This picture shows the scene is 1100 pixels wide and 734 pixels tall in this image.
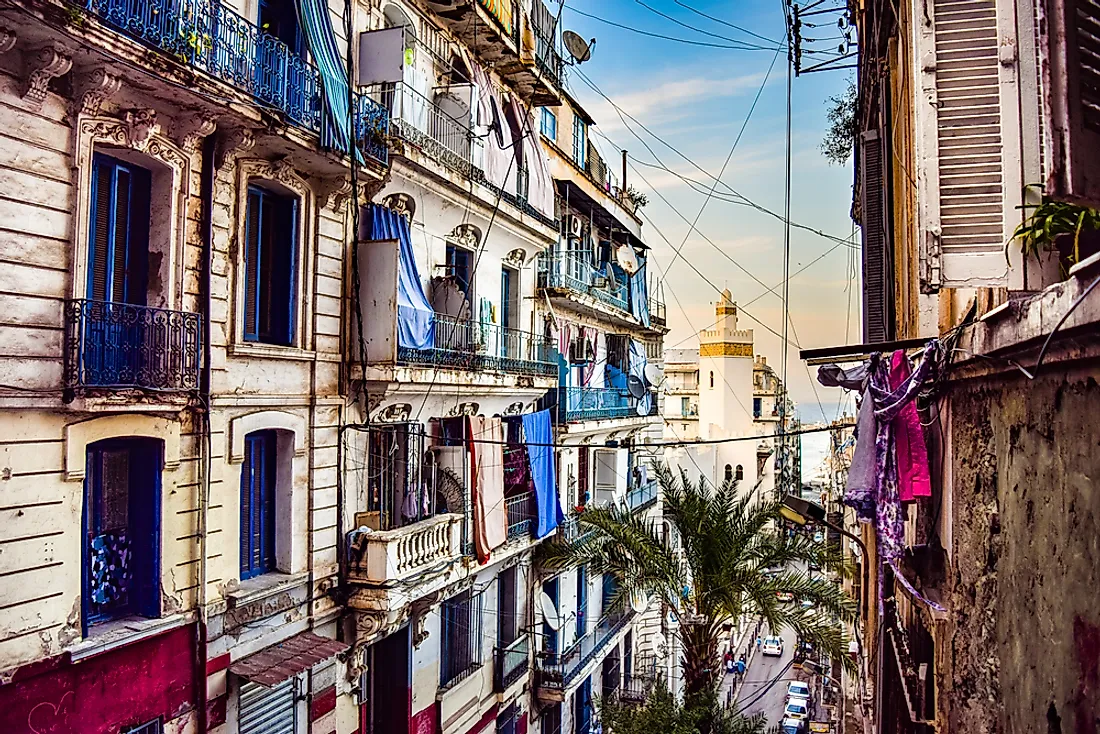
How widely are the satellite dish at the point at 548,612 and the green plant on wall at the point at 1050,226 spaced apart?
17.4 m

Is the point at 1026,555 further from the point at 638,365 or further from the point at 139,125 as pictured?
the point at 638,365

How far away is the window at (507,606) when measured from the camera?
18.4 metres

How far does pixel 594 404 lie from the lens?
76.1 ft

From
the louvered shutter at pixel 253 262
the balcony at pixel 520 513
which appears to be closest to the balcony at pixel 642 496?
the balcony at pixel 520 513

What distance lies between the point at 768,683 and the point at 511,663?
21.5m

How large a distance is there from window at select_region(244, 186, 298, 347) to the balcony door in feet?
5.94

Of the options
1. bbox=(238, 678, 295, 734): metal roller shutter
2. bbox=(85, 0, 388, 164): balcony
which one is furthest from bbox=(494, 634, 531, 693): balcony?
bbox=(85, 0, 388, 164): balcony

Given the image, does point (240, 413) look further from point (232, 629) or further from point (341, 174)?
point (341, 174)

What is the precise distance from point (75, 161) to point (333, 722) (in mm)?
8423

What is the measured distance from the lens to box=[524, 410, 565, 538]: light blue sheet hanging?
1774 cm

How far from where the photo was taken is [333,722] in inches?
460

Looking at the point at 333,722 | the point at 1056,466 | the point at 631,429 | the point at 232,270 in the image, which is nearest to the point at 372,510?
the point at 333,722

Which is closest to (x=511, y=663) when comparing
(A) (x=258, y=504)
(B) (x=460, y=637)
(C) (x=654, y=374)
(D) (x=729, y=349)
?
(B) (x=460, y=637)

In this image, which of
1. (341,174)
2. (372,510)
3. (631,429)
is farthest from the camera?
(631,429)
